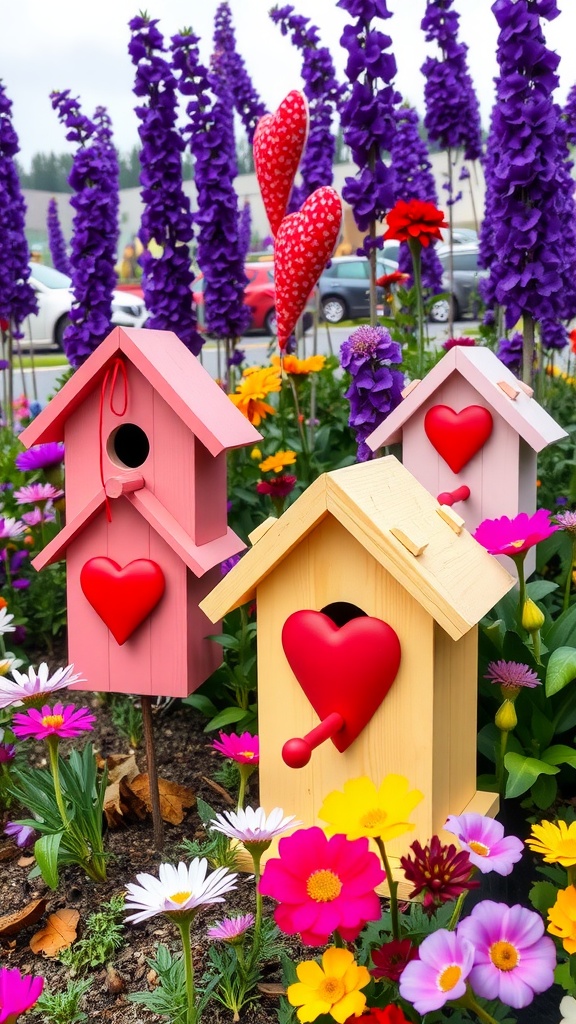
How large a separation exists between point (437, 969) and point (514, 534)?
3.13 ft

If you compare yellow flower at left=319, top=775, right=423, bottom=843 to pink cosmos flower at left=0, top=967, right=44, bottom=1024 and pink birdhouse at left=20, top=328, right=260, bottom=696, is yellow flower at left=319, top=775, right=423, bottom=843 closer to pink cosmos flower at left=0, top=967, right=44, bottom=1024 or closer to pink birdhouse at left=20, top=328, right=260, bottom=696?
pink cosmos flower at left=0, top=967, right=44, bottom=1024

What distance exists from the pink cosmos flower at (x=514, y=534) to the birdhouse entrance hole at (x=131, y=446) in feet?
2.57

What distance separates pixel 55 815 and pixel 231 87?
455cm

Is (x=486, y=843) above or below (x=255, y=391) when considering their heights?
below

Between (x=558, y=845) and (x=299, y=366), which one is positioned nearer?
(x=558, y=845)

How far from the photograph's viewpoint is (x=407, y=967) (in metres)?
1.12

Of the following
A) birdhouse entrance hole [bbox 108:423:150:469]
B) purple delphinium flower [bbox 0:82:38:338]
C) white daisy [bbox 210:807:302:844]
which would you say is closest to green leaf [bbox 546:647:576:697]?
white daisy [bbox 210:807:302:844]

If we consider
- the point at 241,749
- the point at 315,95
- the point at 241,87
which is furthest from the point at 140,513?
the point at 241,87

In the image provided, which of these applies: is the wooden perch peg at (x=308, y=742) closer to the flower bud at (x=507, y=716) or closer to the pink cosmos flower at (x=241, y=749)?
the pink cosmos flower at (x=241, y=749)

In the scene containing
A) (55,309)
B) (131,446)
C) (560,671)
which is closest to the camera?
(560,671)

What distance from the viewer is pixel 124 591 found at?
2012 mm

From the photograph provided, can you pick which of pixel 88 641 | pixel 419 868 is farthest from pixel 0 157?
pixel 419 868

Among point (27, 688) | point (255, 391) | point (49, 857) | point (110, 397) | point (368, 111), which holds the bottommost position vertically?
point (49, 857)

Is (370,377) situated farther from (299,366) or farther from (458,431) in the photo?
(299,366)
